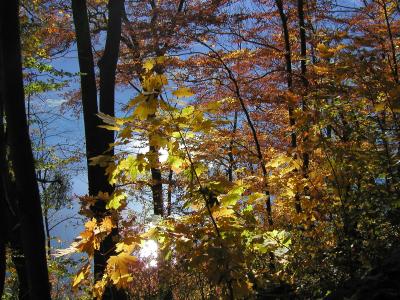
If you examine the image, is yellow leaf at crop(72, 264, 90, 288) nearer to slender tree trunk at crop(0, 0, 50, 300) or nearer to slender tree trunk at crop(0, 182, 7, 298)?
slender tree trunk at crop(0, 0, 50, 300)

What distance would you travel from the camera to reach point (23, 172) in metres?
3.77

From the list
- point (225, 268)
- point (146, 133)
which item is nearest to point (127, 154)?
point (146, 133)

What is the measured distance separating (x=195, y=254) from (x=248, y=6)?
834 centimetres

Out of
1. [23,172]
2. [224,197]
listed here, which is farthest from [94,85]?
[224,197]

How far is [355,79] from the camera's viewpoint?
4473 millimetres

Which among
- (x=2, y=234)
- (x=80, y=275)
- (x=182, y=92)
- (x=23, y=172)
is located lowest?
(x=80, y=275)

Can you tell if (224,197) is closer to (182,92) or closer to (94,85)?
(182,92)

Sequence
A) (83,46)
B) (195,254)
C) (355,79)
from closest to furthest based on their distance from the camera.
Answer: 1. (195,254)
2. (355,79)
3. (83,46)

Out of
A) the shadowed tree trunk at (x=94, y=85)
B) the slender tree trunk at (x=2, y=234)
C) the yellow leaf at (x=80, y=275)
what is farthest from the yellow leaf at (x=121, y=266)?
the shadowed tree trunk at (x=94, y=85)

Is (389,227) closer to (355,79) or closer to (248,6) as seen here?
(355,79)

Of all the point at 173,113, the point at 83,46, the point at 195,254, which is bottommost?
the point at 195,254

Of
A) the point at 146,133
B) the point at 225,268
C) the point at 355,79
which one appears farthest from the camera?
the point at 355,79

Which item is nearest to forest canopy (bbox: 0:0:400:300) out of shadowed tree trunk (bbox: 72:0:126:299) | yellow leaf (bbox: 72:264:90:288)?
yellow leaf (bbox: 72:264:90:288)

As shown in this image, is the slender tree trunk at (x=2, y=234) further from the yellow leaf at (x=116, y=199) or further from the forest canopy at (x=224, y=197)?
the yellow leaf at (x=116, y=199)
